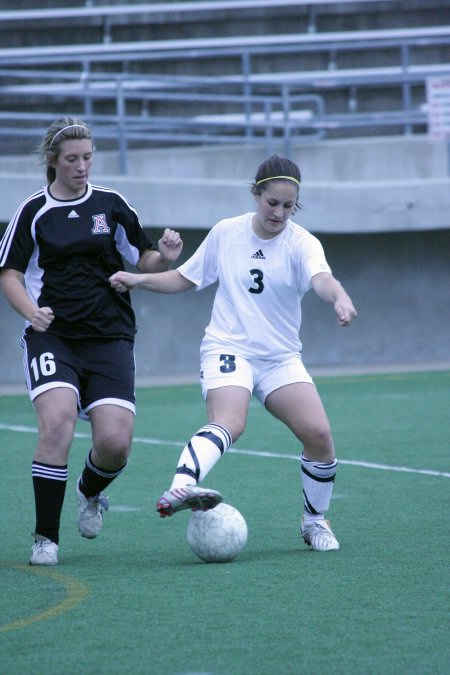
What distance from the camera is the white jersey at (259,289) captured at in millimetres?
5820

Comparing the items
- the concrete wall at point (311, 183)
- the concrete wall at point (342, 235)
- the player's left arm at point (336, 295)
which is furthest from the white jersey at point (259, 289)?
the concrete wall at point (342, 235)

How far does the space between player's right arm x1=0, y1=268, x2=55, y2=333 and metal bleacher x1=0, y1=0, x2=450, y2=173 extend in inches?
521

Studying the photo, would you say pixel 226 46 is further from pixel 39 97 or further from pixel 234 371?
pixel 234 371

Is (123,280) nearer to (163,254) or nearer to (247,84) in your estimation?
(163,254)

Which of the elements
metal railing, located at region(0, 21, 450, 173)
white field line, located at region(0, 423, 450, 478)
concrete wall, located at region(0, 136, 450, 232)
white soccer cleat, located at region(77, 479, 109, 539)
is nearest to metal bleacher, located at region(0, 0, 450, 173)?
metal railing, located at region(0, 21, 450, 173)

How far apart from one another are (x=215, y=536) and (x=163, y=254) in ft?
4.31

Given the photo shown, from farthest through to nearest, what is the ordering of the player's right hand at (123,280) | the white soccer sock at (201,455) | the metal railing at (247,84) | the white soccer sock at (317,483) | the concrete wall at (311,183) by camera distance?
the metal railing at (247,84), the concrete wall at (311,183), the white soccer sock at (317,483), the player's right hand at (123,280), the white soccer sock at (201,455)

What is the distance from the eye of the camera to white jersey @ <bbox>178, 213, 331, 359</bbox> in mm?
5820

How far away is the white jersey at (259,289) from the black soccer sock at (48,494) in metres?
0.89

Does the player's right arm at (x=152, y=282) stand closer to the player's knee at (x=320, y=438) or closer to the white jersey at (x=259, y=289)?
the white jersey at (x=259, y=289)

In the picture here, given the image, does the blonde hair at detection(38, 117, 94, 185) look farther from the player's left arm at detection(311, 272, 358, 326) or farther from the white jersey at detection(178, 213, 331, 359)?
the player's left arm at detection(311, 272, 358, 326)

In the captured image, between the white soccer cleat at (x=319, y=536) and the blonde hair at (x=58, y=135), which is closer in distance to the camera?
the blonde hair at (x=58, y=135)

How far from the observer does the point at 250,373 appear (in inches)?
229

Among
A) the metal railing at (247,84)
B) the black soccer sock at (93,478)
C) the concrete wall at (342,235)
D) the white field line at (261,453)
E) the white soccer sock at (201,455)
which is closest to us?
the white soccer sock at (201,455)
